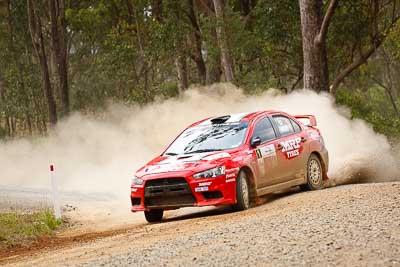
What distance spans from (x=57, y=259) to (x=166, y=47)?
90.0 ft

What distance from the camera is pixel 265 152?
41.9ft

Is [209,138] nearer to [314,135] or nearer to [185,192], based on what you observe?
[185,192]

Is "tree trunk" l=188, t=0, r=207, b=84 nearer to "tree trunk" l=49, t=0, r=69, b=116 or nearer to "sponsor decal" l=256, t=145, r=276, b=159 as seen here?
"tree trunk" l=49, t=0, r=69, b=116

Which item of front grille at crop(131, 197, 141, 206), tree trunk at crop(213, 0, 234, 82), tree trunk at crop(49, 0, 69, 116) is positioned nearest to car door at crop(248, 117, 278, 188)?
front grille at crop(131, 197, 141, 206)

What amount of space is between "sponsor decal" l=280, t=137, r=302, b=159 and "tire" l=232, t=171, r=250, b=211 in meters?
1.47

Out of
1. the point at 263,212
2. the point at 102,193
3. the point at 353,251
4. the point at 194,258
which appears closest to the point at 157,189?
the point at 263,212

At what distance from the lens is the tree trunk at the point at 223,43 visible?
95.1 feet

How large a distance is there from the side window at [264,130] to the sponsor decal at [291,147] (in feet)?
0.88

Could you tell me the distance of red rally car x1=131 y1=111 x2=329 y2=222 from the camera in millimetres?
11651

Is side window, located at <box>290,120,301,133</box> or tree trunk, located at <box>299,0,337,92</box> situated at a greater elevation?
tree trunk, located at <box>299,0,337,92</box>

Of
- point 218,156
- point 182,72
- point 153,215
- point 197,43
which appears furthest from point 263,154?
point 197,43

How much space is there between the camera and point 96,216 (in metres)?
15.2

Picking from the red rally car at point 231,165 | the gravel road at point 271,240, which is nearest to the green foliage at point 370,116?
the red rally car at point 231,165

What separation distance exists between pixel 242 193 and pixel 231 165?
1.61 feet
